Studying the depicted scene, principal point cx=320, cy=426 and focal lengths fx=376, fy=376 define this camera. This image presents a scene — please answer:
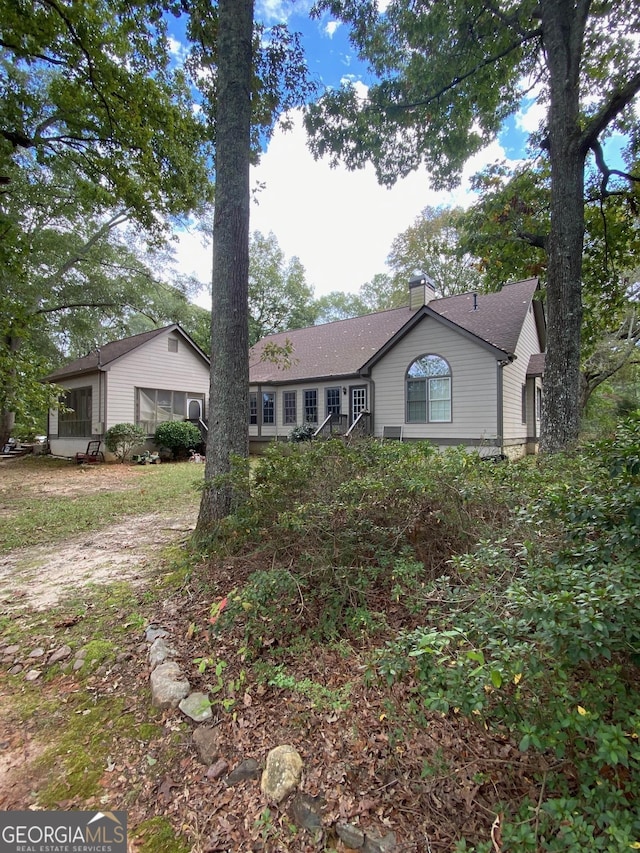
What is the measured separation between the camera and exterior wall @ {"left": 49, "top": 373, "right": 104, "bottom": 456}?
14.4 m

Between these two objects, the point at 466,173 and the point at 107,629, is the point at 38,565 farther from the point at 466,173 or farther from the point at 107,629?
the point at 466,173

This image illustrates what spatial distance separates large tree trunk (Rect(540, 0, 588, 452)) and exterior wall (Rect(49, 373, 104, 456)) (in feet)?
47.8

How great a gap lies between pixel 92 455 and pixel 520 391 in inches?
606

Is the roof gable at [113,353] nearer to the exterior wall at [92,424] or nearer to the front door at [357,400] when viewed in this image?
the exterior wall at [92,424]

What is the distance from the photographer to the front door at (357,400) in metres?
14.4

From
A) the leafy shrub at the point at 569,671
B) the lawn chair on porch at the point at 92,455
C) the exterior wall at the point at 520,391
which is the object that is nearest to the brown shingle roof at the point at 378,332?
the exterior wall at the point at 520,391

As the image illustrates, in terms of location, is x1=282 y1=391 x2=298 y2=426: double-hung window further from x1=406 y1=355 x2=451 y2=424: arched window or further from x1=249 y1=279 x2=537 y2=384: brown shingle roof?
x1=406 y1=355 x2=451 y2=424: arched window

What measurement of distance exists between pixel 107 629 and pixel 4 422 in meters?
17.6

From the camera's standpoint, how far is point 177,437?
14570mm

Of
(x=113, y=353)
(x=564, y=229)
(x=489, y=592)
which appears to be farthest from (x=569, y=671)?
(x=113, y=353)

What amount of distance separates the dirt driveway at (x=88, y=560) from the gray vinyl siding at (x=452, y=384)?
7.92m

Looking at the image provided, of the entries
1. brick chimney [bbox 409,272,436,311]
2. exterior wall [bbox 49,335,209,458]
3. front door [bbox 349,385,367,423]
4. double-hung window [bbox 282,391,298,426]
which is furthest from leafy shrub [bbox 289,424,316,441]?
brick chimney [bbox 409,272,436,311]

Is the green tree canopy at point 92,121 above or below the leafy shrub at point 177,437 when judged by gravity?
above

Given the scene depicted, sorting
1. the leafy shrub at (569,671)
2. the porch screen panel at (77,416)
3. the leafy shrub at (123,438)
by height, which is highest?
the porch screen panel at (77,416)
